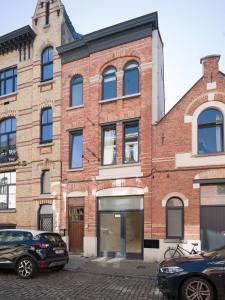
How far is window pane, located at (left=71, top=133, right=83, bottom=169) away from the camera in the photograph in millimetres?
19344

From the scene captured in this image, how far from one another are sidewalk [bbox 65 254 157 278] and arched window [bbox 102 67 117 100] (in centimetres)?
776

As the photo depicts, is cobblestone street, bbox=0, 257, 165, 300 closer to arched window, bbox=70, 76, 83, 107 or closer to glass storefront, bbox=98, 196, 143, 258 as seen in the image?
glass storefront, bbox=98, 196, 143, 258

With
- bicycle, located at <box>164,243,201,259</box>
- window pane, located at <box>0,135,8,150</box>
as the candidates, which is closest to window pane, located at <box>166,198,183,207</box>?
bicycle, located at <box>164,243,201,259</box>

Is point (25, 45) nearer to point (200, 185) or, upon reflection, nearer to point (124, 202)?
point (124, 202)

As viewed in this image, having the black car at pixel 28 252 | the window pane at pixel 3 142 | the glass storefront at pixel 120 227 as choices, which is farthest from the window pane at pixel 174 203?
the window pane at pixel 3 142

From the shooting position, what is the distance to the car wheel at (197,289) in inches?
332

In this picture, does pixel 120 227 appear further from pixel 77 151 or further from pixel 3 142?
pixel 3 142

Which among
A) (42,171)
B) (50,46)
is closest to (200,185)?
(42,171)

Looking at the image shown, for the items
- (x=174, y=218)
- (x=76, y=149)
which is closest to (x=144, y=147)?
(x=174, y=218)

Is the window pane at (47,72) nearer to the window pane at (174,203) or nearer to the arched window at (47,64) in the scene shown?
the arched window at (47,64)

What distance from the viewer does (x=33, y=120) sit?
21000 millimetres

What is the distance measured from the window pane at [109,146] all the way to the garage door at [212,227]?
16.5 ft

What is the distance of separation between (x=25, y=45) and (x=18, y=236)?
1285cm

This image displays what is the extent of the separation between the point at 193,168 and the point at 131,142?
3.39 meters
